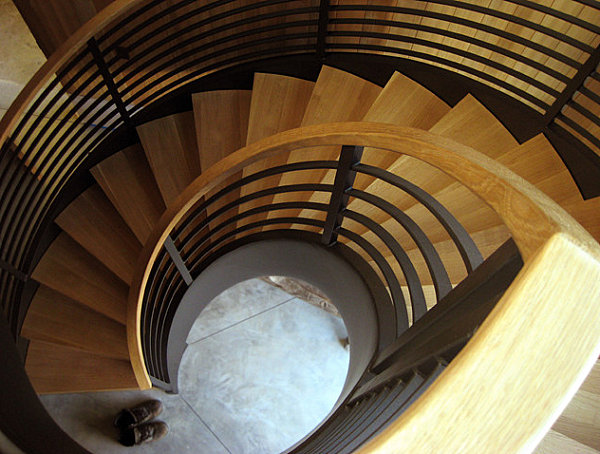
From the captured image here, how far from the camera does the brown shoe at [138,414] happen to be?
4.25m

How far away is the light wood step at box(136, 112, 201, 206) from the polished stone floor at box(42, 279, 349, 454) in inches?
100

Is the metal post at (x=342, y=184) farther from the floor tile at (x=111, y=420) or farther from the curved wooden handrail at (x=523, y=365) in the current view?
the floor tile at (x=111, y=420)

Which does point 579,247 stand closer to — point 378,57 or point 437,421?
point 437,421

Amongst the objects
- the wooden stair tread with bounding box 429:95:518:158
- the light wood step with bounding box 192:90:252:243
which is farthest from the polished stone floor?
the wooden stair tread with bounding box 429:95:518:158

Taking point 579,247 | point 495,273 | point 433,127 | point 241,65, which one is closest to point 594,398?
point 495,273

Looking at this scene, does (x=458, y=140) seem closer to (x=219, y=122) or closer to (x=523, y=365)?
(x=219, y=122)

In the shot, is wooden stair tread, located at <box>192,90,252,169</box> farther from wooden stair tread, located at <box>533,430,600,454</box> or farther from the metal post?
wooden stair tread, located at <box>533,430,600,454</box>

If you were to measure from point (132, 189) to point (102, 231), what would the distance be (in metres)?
0.39

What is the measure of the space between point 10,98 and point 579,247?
4.23 meters

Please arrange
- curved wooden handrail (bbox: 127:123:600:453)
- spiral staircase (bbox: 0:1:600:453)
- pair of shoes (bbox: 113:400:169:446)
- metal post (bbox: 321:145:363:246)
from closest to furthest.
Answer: curved wooden handrail (bbox: 127:123:600:453) < metal post (bbox: 321:145:363:246) < spiral staircase (bbox: 0:1:600:453) < pair of shoes (bbox: 113:400:169:446)

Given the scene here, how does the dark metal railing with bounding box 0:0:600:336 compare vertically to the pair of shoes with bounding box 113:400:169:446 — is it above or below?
above

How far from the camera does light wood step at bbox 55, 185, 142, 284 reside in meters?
3.23

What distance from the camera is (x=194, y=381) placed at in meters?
5.38

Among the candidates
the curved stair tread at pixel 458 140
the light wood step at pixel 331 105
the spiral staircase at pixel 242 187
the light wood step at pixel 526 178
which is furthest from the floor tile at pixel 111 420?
the light wood step at pixel 526 178
